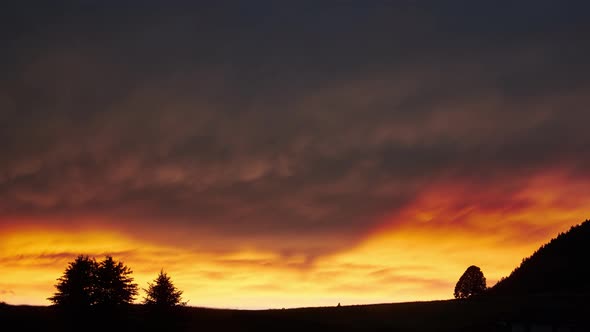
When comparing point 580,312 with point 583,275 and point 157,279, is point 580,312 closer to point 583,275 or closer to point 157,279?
point 157,279

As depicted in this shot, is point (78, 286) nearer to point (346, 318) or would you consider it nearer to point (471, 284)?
point (346, 318)

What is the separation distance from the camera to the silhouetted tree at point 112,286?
98688 millimetres

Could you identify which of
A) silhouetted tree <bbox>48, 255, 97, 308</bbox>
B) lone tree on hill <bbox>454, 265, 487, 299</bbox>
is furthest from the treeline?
lone tree on hill <bbox>454, 265, 487, 299</bbox>

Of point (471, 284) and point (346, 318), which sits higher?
point (471, 284)

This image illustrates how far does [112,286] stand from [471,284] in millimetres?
109175

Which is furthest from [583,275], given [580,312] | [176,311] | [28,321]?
[28,321]

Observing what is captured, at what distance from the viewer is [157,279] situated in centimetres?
9075

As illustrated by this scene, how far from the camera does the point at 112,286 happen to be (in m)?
99.6

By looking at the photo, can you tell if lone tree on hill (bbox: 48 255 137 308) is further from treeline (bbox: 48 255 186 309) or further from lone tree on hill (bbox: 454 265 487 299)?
lone tree on hill (bbox: 454 265 487 299)

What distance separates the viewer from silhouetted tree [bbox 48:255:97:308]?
98.1 m

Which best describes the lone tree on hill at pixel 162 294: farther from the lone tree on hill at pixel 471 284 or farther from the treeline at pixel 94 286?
the lone tree on hill at pixel 471 284

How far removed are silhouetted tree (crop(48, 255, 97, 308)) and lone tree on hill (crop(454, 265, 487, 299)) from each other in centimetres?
10843

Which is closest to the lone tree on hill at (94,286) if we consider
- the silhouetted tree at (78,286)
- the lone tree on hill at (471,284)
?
the silhouetted tree at (78,286)

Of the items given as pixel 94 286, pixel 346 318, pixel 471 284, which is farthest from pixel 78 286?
pixel 471 284
